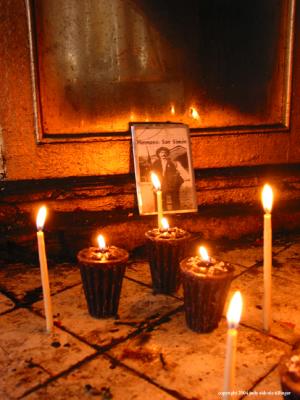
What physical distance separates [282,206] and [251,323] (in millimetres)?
2366

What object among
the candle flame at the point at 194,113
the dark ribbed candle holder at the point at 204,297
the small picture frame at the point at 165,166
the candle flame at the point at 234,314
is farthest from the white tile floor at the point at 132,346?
the candle flame at the point at 194,113

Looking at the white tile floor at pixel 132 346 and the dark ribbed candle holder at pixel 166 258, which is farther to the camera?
the dark ribbed candle holder at pixel 166 258

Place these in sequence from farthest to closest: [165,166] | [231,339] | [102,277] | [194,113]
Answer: [194,113] < [165,166] < [102,277] < [231,339]

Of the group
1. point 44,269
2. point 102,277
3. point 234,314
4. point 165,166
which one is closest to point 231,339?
point 234,314

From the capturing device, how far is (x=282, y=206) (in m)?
4.75

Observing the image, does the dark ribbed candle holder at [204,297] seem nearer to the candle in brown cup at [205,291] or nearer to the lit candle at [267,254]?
the candle in brown cup at [205,291]

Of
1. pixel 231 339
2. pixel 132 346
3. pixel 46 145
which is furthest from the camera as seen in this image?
pixel 46 145

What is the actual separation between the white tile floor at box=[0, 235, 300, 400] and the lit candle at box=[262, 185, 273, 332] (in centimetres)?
15

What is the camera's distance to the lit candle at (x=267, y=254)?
245cm

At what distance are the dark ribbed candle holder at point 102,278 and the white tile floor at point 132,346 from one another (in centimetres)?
9

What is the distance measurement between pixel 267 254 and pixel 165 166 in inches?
72.5

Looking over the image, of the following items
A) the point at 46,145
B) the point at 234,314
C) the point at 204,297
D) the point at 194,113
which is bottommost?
the point at 204,297

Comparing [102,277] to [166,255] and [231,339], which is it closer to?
[166,255]

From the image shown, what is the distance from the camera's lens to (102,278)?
265 cm
